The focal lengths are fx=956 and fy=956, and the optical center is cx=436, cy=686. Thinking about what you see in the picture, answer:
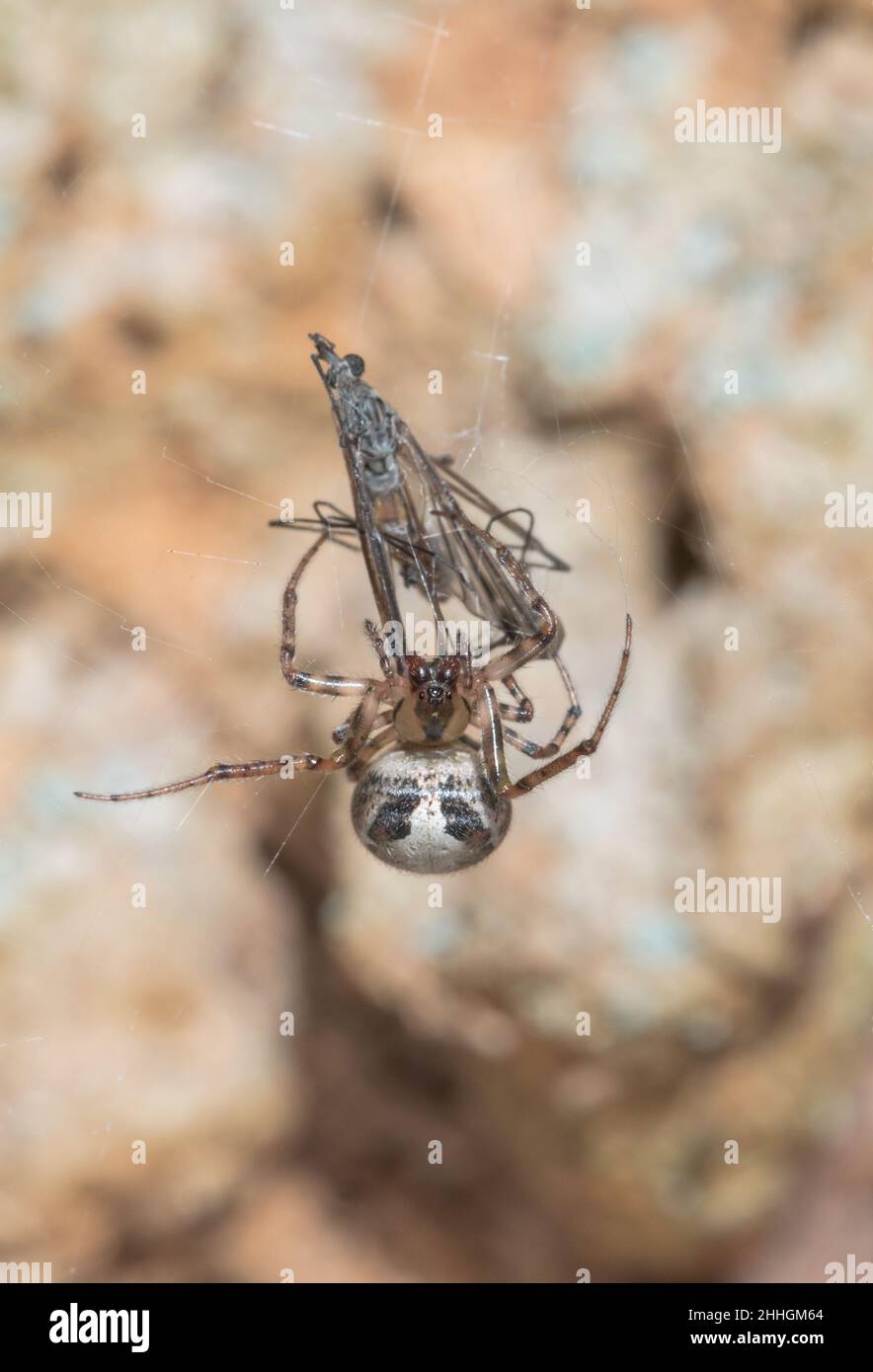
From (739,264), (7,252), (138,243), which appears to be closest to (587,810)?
(739,264)

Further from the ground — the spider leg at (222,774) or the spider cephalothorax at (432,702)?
the spider cephalothorax at (432,702)

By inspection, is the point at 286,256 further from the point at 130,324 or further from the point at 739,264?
the point at 739,264
